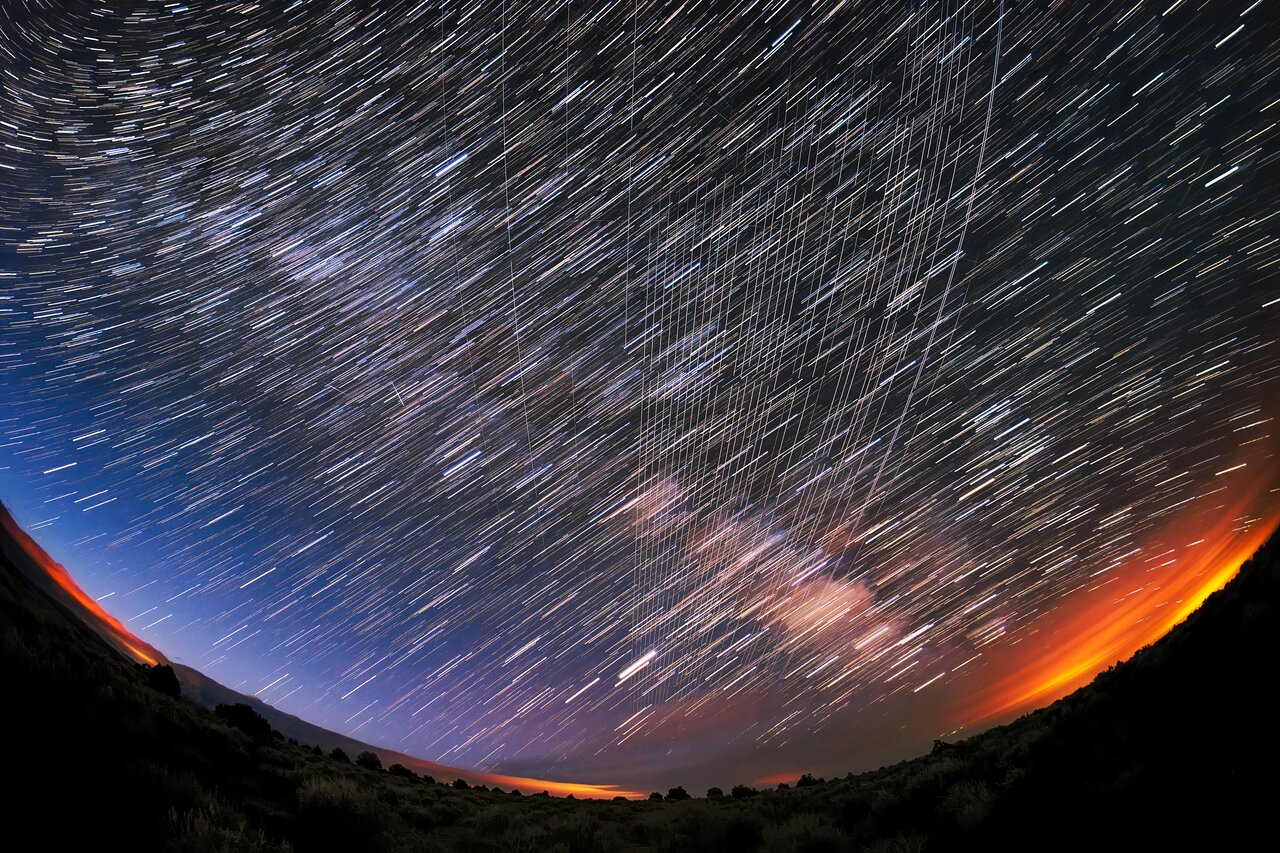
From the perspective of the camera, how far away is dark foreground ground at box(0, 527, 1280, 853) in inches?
143

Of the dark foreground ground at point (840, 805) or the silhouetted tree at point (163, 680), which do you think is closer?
the dark foreground ground at point (840, 805)

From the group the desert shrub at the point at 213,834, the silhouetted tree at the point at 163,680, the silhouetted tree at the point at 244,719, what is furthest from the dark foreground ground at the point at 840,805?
the silhouetted tree at the point at 163,680

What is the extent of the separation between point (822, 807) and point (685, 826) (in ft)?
8.28

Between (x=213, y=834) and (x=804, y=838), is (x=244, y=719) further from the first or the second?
(x=804, y=838)

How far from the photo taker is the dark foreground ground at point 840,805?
3.63m

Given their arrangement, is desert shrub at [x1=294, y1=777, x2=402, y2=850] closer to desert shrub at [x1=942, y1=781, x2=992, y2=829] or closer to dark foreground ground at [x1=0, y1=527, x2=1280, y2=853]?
dark foreground ground at [x1=0, y1=527, x2=1280, y2=853]

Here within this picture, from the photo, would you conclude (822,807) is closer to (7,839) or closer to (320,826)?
(320,826)

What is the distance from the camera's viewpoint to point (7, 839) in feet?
10.6

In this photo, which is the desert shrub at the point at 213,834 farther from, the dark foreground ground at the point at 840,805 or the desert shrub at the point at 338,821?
the desert shrub at the point at 338,821

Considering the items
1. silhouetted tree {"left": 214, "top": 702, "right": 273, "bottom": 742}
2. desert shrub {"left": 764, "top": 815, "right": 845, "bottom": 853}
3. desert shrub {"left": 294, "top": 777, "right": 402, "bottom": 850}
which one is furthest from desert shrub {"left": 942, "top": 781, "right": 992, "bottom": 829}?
silhouetted tree {"left": 214, "top": 702, "right": 273, "bottom": 742}

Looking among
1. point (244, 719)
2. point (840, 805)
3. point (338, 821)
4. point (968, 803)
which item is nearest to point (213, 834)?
point (338, 821)

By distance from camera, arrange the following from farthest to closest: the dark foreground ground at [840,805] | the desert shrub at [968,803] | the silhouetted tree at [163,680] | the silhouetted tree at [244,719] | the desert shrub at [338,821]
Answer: the silhouetted tree at [244,719]
the silhouetted tree at [163,680]
the desert shrub at [338,821]
the desert shrub at [968,803]
the dark foreground ground at [840,805]

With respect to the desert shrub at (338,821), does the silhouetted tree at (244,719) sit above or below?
above

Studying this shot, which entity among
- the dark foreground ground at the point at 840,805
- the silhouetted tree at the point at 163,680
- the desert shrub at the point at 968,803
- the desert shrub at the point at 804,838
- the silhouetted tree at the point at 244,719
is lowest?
the desert shrub at the point at 804,838
